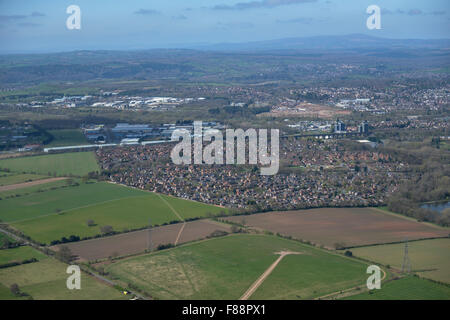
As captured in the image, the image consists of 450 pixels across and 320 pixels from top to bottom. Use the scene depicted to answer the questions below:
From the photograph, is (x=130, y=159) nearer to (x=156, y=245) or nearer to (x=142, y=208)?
(x=142, y=208)

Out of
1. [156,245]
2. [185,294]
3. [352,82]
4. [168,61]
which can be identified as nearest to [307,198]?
[156,245]

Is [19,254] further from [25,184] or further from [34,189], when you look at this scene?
[25,184]

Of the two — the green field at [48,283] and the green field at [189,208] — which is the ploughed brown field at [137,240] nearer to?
the green field at [189,208]

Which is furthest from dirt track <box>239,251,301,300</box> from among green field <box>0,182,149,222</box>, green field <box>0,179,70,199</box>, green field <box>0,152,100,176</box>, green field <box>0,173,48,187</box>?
green field <box>0,173,48,187</box>

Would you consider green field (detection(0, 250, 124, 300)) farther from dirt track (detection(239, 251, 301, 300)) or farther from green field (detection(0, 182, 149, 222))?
green field (detection(0, 182, 149, 222))

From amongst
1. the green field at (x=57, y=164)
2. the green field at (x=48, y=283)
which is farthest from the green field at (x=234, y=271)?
the green field at (x=57, y=164)

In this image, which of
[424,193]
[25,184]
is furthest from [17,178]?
[424,193]
